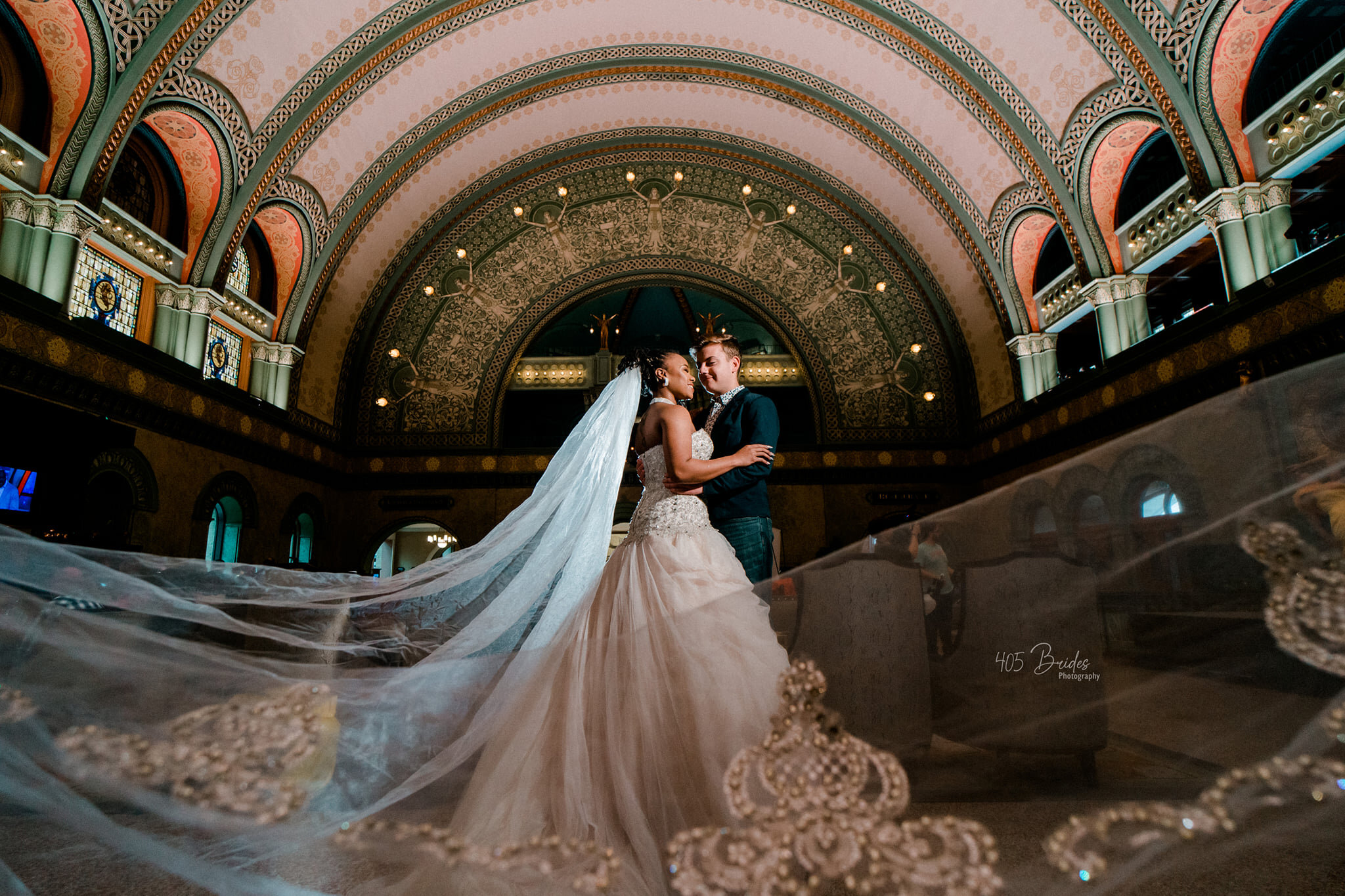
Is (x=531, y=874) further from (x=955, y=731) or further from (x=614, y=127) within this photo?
(x=614, y=127)

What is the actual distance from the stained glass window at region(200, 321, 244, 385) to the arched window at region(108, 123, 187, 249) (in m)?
1.35

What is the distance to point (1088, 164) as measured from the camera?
8.80m

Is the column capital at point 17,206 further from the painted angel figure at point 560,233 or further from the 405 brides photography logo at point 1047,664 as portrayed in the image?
the 405 brides photography logo at point 1047,664

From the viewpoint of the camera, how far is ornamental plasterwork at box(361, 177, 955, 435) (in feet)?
42.9

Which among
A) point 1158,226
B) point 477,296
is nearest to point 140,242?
point 477,296

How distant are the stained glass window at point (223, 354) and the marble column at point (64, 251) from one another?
2.27 metres

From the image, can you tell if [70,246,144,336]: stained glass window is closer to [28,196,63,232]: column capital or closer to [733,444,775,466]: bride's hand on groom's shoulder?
[28,196,63,232]: column capital

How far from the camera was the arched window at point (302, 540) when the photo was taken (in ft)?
38.0

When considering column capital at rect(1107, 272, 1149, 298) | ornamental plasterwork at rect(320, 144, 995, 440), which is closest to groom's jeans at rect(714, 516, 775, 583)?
column capital at rect(1107, 272, 1149, 298)

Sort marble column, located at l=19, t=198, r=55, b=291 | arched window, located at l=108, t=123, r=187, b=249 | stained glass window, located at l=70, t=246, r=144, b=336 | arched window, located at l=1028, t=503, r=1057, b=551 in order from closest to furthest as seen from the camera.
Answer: arched window, located at l=1028, t=503, r=1057, b=551 < marble column, located at l=19, t=198, r=55, b=291 < stained glass window, located at l=70, t=246, r=144, b=336 < arched window, located at l=108, t=123, r=187, b=249

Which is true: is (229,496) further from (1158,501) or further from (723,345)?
(1158,501)

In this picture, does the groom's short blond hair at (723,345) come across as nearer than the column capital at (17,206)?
Yes

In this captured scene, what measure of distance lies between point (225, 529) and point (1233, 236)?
13.0 metres

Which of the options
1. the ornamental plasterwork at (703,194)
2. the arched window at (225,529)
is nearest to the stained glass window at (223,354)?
the arched window at (225,529)
